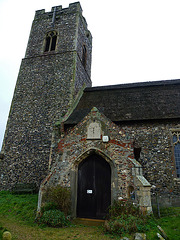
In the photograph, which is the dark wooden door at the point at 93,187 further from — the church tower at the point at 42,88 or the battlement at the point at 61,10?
the battlement at the point at 61,10

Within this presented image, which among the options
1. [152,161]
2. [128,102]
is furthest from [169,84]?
[152,161]

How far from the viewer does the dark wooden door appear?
7.84 metres

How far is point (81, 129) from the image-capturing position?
8688mm

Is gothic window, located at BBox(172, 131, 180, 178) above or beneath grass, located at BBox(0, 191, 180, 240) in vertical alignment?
above

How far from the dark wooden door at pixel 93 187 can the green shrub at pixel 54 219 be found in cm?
120

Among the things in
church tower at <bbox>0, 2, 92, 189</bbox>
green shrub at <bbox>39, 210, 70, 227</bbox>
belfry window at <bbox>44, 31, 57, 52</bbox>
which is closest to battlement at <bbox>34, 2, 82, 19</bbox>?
church tower at <bbox>0, 2, 92, 189</bbox>

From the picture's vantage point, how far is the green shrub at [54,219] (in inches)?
263

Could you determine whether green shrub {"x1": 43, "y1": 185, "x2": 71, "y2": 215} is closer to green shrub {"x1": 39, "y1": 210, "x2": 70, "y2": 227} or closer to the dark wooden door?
green shrub {"x1": 39, "y1": 210, "x2": 70, "y2": 227}

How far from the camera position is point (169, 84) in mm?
14188

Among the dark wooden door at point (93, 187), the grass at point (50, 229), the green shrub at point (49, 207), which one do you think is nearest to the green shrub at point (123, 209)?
the grass at point (50, 229)

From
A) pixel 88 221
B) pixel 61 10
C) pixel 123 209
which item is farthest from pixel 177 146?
pixel 61 10

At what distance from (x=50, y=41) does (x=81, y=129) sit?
14.4 m

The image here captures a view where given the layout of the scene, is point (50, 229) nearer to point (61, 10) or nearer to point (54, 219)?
point (54, 219)

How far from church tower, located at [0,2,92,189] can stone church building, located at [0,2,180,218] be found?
7 centimetres
